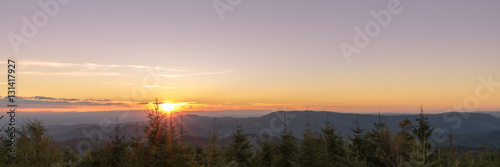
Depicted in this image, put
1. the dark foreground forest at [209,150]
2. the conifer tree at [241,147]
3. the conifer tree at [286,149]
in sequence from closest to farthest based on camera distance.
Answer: the dark foreground forest at [209,150]
the conifer tree at [286,149]
the conifer tree at [241,147]

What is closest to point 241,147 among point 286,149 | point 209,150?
point 286,149

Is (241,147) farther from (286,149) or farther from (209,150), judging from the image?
(209,150)

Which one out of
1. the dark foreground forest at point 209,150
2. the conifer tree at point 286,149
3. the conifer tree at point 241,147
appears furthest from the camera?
the conifer tree at point 241,147

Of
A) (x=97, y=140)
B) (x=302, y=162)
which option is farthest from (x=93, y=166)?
(x=302, y=162)

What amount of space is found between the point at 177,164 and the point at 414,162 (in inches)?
564

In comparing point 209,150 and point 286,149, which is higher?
point 209,150

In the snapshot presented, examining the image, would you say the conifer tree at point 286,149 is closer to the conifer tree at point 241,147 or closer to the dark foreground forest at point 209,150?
the dark foreground forest at point 209,150

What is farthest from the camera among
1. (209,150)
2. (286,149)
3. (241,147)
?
(241,147)

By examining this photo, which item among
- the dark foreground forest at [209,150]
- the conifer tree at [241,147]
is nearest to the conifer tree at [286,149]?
the dark foreground forest at [209,150]

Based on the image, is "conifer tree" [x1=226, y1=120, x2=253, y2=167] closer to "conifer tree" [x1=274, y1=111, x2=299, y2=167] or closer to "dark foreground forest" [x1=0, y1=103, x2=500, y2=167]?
"dark foreground forest" [x1=0, y1=103, x2=500, y2=167]

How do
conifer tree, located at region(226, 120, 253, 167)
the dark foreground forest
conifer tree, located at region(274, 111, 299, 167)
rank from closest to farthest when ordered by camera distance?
the dark foreground forest
conifer tree, located at region(274, 111, 299, 167)
conifer tree, located at region(226, 120, 253, 167)

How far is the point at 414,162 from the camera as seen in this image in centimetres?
1120

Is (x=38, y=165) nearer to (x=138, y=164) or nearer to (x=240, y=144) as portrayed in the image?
(x=138, y=164)

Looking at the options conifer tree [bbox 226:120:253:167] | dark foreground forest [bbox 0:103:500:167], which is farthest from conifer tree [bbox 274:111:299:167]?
conifer tree [bbox 226:120:253:167]
